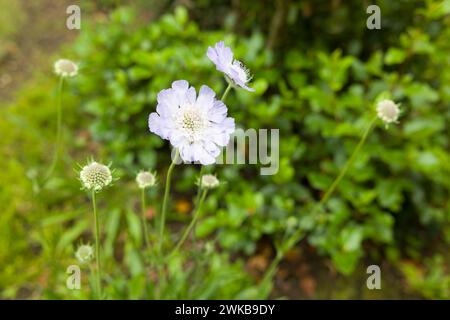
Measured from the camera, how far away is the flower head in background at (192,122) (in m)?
1.17

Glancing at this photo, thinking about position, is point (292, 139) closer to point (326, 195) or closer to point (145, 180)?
point (326, 195)

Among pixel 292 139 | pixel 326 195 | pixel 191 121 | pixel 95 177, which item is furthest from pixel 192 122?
pixel 292 139

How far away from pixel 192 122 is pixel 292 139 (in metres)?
1.27

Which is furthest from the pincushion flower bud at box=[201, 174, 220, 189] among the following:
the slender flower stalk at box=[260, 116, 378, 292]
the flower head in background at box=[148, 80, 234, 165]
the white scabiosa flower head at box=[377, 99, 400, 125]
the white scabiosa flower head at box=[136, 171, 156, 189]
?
the white scabiosa flower head at box=[377, 99, 400, 125]

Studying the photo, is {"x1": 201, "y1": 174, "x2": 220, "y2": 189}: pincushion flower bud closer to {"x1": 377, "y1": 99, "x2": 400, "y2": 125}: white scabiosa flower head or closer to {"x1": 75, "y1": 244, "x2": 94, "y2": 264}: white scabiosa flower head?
{"x1": 75, "y1": 244, "x2": 94, "y2": 264}: white scabiosa flower head

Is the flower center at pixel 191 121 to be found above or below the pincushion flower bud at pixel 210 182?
above

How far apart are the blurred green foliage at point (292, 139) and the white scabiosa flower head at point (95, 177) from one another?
92cm

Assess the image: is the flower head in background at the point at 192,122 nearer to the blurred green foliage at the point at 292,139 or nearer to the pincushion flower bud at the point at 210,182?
the pincushion flower bud at the point at 210,182

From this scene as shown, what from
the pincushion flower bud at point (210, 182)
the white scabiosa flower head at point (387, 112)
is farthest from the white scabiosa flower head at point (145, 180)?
the white scabiosa flower head at point (387, 112)

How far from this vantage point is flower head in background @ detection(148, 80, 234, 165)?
117 cm

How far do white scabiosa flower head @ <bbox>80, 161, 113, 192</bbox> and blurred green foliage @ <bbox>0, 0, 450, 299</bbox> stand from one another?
3.03 feet

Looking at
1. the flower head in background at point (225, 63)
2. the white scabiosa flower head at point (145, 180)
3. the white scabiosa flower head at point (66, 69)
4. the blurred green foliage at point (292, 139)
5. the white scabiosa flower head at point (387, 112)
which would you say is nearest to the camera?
the flower head in background at point (225, 63)

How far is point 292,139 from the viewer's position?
2.44 meters
